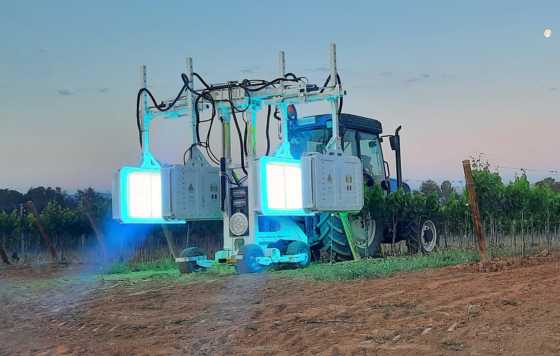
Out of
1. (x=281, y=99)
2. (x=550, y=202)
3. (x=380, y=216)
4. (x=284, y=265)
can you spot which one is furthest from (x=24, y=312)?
(x=550, y=202)

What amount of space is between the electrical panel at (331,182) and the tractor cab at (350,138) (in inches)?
69.9

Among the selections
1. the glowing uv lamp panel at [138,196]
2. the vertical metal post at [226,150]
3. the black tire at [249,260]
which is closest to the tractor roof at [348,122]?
the vertical metal post at [226,150]

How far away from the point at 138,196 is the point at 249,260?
234cm

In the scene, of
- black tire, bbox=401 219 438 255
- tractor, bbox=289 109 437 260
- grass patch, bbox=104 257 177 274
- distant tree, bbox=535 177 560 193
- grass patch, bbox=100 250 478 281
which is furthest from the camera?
distant tree, bbox=535 177 560 193

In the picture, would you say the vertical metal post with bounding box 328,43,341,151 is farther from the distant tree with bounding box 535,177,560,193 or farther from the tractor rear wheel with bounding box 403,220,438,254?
the distant tree with bounding box 535,177,560,193

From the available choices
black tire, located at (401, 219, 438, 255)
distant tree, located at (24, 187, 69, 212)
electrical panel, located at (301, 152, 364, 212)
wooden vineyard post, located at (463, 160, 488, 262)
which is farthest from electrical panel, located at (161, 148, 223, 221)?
distant tree, located at (24, 187, 69, 212)

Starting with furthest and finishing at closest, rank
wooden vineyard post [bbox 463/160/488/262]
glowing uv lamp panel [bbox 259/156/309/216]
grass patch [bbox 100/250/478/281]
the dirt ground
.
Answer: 1. glowing uv lamp panel [bbox 259/156/309/216]
2. wooden vineyard post [bbox 463/160/488/262]
3. grass patch [bbox 100/250/478/281]
4. the dirt ground

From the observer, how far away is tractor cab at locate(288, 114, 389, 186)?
1281 cm

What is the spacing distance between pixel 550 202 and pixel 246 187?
9768 millimetres

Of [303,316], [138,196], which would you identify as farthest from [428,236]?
[303,316]

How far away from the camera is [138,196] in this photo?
452 inches

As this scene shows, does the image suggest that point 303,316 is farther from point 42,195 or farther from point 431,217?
point 42,195

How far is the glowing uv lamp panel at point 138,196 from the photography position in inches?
444

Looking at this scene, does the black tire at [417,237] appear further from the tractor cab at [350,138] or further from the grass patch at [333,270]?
the grass patch at [333,270]
